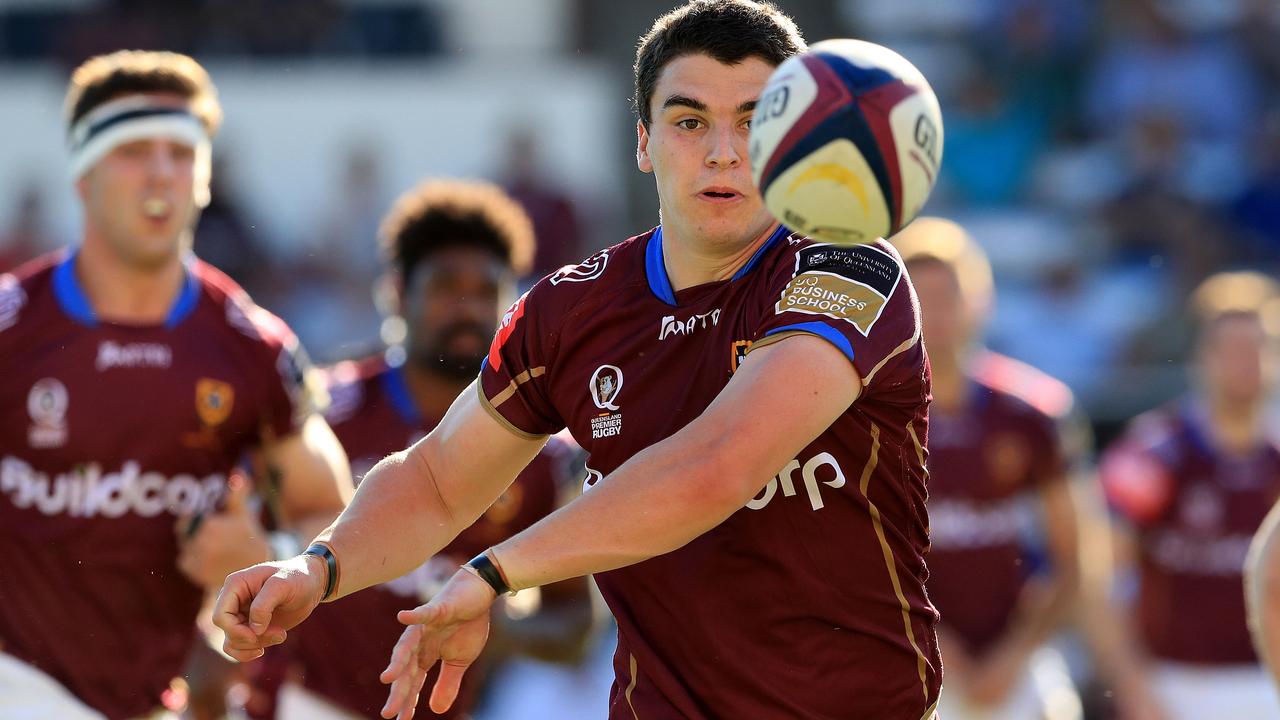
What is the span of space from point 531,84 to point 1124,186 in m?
5.00

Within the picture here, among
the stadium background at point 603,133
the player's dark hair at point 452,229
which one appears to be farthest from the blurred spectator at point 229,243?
the player's dark hair at point 452,229

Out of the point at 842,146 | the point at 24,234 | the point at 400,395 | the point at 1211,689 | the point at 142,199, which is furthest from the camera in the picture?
the point at 24,234

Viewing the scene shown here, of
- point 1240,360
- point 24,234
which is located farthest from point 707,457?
point 24,234

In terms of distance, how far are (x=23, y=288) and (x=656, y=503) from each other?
12.2 feet

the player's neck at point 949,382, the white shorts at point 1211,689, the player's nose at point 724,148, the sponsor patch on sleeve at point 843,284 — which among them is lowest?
the white shorts at point 1211,689

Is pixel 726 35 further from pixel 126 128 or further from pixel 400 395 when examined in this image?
pixel 400 395

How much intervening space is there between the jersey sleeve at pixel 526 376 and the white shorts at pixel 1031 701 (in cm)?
498

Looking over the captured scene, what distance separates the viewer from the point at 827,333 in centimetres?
Result: 430

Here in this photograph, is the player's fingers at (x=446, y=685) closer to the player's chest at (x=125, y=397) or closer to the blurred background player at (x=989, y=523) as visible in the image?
the player's chest at (x=125, y=397)

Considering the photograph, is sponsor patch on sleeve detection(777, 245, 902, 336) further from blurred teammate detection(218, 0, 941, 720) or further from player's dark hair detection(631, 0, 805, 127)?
player's dark hair detection(631, 0, 805, 127)

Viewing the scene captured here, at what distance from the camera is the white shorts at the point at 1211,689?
10.6 m

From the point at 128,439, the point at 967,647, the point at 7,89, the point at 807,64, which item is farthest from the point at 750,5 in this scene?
→ the point at 7,89

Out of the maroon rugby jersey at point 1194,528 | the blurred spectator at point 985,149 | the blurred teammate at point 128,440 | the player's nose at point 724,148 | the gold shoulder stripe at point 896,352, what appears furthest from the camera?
the blurred spectator at point 985,149

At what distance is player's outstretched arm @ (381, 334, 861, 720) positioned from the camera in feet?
13.5
